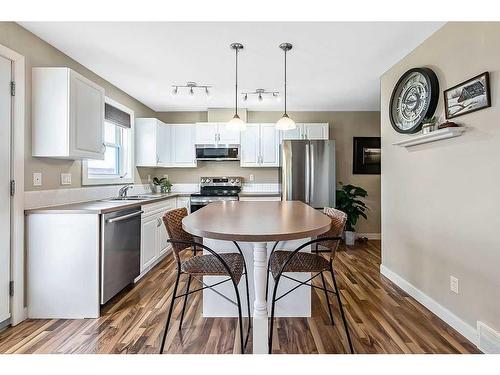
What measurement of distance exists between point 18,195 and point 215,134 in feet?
9.99

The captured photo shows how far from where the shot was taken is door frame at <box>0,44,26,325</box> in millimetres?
2193

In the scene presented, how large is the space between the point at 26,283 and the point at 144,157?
2527 millimetres

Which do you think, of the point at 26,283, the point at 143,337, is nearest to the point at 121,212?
the point at 26,283

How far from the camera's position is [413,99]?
2684mm

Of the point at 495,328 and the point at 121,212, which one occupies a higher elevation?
the point at 121,212

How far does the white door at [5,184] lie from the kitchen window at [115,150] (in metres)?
1.08

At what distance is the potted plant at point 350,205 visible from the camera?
465cm

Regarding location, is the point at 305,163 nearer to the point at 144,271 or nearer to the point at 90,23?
the point at 144,271

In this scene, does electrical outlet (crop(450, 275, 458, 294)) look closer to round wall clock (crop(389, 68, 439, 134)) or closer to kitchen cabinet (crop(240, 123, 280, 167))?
round wall clock (crop(389, 68, 439, 134))

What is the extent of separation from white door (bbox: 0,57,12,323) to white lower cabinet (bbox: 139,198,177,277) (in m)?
1.22

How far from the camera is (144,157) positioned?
14.8 ft

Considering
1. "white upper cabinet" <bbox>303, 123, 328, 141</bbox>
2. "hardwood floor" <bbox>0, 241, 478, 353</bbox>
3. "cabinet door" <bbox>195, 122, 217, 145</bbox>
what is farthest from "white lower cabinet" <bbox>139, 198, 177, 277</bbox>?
"white upper cabinet" <bbox>303, 123, 328, 141</bbox>

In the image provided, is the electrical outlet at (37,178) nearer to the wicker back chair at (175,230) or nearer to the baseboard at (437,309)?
the wicker back chair at (175,230)

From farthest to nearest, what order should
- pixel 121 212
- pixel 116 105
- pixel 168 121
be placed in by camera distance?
1. pixel 168 121
2. pixel 116 105
3. pixel 121 212
